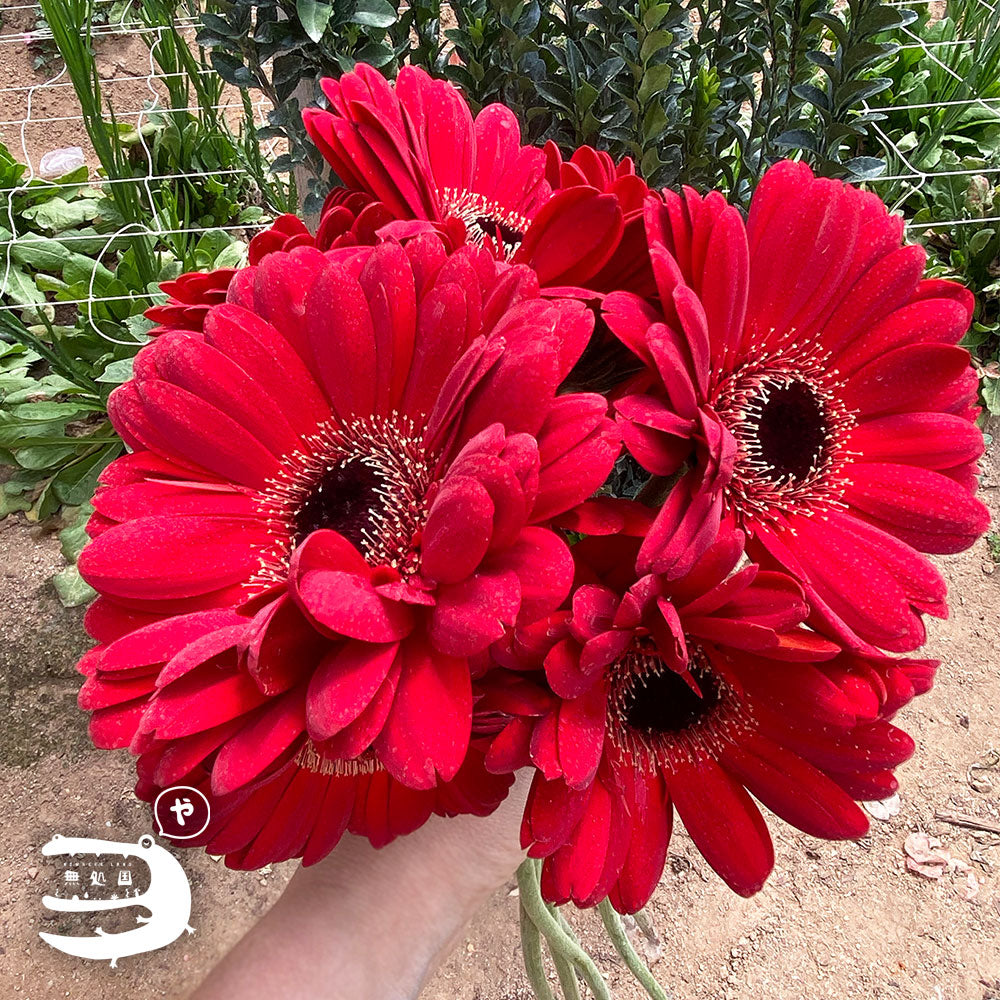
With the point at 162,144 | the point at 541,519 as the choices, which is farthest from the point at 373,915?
the point at 162,144

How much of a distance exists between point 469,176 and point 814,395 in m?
0.23

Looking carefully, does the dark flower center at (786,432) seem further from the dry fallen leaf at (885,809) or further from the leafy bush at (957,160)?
the leafy bush at (957,160)

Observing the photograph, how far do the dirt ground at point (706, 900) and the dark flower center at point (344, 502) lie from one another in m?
0.99

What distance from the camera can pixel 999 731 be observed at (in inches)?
54.9

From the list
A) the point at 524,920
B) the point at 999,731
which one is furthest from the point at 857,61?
the point at 999,731

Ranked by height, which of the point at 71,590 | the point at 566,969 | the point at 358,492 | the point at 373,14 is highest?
the point at 373,14

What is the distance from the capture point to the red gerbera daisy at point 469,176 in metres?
0.40

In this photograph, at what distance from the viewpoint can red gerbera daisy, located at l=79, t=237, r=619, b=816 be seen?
31 centimetres

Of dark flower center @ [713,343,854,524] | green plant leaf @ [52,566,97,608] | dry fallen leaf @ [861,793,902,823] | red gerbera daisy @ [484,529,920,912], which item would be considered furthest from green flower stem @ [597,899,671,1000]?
green plant leaf @ [52,566,97,608]

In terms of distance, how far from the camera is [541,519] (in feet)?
1.10

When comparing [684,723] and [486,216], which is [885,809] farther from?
[486,216]

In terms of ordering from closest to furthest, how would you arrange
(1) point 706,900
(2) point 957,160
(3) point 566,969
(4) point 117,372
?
(3) point 566,969, (1) point 706,900, (4) point 117,372, (2) point 957,160

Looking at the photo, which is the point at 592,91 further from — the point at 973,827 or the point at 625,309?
the point at 973,827

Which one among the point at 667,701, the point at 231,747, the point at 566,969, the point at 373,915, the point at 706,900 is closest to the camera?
the point at 231,747
